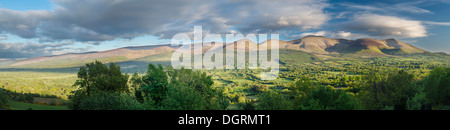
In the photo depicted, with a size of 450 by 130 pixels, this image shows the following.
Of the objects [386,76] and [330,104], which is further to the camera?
[386,76]

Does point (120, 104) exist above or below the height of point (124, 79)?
below

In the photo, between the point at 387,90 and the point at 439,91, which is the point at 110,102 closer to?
the point at 439,91

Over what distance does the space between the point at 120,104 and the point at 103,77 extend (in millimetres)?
11593

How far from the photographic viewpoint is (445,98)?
91.5 feet

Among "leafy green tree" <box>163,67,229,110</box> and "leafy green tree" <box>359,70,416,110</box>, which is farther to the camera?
"leafy green tree" <box>359,70,416,110</box>

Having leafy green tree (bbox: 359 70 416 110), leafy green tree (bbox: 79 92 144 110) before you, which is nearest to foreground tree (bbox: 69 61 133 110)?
leafy green tree (bbox: 79 92 144 110)

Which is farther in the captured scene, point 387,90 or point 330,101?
point 387,90

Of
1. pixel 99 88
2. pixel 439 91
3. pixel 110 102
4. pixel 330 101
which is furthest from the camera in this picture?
pixel 99 88

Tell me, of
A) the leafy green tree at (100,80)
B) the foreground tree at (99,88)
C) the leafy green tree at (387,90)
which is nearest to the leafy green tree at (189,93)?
the foreground tree at (99,88)

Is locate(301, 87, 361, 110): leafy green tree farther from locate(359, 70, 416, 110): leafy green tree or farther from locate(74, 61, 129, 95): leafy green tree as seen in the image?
locate(74, 61, 129, 95): leafy green tree

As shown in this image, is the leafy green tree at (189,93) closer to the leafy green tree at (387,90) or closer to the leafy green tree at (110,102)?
the leafy green tree at (110,102)

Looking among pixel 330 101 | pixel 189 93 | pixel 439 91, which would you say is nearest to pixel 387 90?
pixel 439 91
